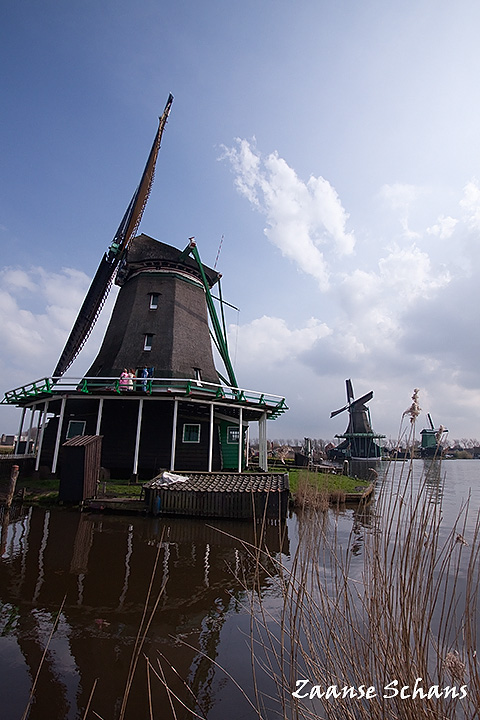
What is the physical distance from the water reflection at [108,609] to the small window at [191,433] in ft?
26.7

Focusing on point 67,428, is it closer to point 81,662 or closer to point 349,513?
point 349,513

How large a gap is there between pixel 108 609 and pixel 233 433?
15.2 meters

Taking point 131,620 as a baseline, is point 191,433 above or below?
above

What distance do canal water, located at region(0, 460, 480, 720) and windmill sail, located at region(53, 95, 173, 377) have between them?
16707mm

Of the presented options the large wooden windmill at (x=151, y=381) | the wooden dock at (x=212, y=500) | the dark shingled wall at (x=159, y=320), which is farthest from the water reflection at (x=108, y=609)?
the dark shingled wall at (x=159, y=320)

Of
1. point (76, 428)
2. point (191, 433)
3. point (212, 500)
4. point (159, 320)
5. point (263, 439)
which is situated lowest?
point (212, 500)

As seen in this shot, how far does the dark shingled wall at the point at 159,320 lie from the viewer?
20922 mm

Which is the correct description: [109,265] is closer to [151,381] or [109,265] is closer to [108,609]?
[151,381]

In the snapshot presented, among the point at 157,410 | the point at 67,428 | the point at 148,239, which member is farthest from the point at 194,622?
the point at 148,239

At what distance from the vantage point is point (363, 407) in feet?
247

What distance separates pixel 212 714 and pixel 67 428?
18059 mm

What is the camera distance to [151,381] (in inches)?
672

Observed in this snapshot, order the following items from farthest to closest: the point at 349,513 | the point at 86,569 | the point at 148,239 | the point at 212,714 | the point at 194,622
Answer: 1. the point at 148,239
2. the point at 349,513
3. the point at 86,569
4. the point at 194,622
5. the point at 212,714

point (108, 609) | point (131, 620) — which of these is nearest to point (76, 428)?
point (108, 609)
